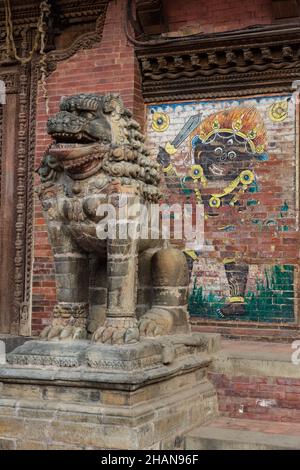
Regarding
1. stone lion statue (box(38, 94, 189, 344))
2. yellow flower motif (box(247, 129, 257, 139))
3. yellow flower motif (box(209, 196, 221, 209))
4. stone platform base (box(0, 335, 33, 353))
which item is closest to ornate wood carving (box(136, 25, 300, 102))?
yellow flower motif (box(247, 129, 257, 139))

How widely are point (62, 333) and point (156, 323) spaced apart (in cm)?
87

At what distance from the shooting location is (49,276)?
991cm

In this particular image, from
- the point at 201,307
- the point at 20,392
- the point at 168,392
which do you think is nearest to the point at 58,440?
the point at 20,392

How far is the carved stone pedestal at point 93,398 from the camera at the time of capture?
17.5 ft

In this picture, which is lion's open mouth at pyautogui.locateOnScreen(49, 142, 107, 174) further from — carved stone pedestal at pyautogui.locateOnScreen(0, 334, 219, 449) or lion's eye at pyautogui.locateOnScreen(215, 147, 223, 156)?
lion's eye at pyautogui.locateOnScreen(215, 147, 223, 156)

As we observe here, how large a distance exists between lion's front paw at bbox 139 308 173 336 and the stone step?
913 mm

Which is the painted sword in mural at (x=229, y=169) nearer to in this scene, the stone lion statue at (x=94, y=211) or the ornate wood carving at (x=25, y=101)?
the ornate wood carving at (x=25, y=101)

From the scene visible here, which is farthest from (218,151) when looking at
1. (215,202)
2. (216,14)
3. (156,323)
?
(156,323)

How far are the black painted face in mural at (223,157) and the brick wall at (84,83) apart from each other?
1023 millimetres

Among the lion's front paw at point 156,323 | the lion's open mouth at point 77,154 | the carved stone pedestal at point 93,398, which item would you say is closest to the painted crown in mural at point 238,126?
the lion's front paw at point 156,323

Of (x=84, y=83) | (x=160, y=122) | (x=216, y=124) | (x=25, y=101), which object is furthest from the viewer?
(x=25, y=101)

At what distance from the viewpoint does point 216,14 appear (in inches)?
377

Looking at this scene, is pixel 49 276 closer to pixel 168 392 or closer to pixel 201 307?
pixel 201 307

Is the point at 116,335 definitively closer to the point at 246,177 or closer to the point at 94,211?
the point at 94,211
